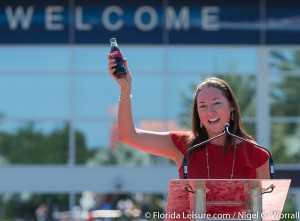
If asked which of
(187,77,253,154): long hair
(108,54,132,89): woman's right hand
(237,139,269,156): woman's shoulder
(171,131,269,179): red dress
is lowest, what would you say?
(171,131,269,179): red dress

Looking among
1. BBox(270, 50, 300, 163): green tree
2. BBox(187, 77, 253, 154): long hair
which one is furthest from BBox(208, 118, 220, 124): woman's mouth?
BBox(270, 50, 300, 163): green tree

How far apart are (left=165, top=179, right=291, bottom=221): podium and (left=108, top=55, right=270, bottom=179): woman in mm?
424

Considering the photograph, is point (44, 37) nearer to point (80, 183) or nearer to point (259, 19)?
point (80, 183)

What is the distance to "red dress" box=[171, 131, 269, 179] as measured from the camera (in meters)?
4.25

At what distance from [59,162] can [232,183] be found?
18338mm

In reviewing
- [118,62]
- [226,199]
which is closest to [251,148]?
[226,199]

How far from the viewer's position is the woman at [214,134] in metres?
4.25

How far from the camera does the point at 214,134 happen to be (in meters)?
4.36

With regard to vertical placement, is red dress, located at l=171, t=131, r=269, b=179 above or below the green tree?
above

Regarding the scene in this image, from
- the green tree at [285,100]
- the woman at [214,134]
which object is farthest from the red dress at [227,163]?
the green tree at [285,100]

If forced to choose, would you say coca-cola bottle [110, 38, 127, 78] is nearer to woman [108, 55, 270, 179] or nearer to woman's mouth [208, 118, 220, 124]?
woman [108, 55, 270, 179]

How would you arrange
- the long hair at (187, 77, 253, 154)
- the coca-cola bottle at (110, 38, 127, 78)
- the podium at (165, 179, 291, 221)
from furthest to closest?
the long hair at (187, 77, 253, 154), the coca-cola bottle at (110, 38, 127, 78), the podium at (165, 179, 291, 221)

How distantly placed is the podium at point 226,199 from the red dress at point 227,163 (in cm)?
42

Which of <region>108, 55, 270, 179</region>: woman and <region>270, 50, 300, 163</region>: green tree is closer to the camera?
<region>108, 55, 270, 179</region>: woman
